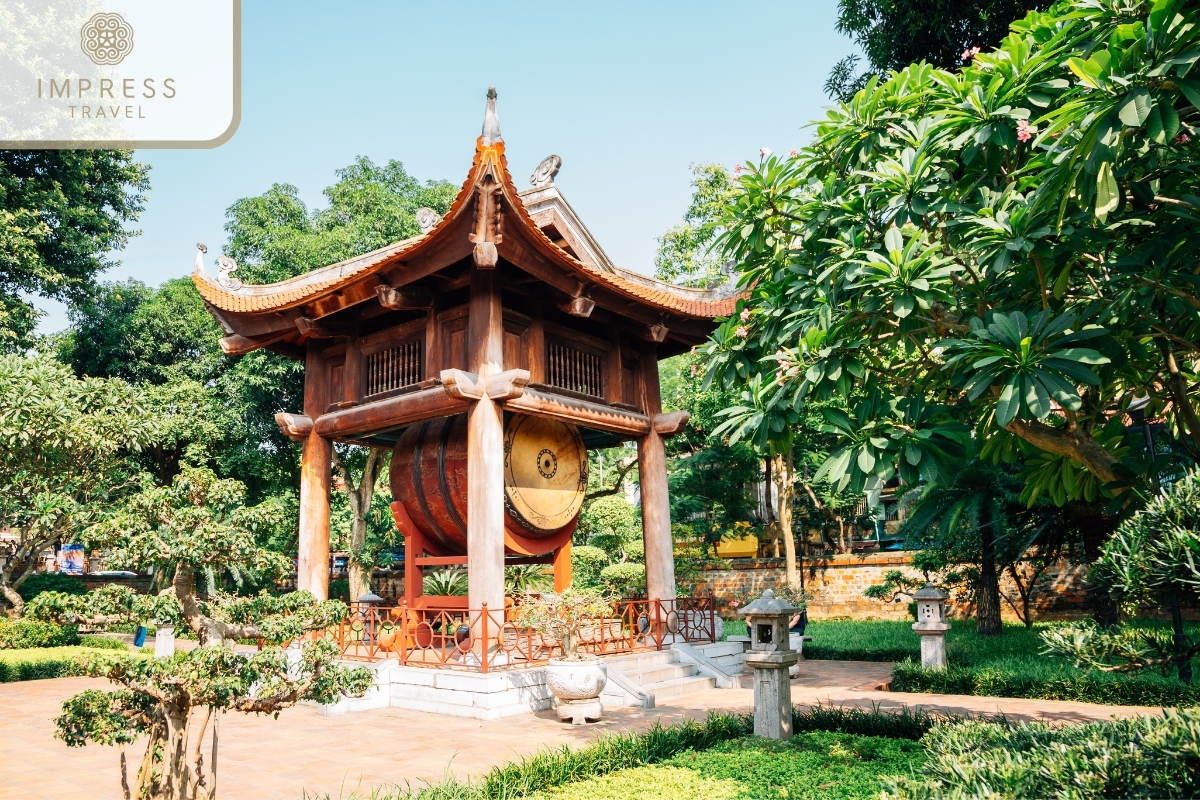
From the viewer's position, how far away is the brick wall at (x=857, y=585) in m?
21.2

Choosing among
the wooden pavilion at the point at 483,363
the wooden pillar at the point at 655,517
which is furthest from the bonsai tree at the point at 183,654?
the wooden pillar at the point at 655,517

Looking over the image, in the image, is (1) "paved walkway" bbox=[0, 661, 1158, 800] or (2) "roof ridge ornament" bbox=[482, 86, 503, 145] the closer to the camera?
(1) "paved walkway" bbox=[0, 661, 1158, 800]

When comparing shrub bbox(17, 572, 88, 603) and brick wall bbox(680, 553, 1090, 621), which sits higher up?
shrub bbox(17, 572, 88, 603)

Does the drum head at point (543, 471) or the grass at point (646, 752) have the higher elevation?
the drum head at point (543, 471)

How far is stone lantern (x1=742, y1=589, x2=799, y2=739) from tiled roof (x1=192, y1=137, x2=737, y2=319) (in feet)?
15.6

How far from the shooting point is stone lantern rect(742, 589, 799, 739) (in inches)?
318

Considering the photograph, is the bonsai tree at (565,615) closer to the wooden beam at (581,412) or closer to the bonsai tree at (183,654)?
the wooden beam at (581,412)

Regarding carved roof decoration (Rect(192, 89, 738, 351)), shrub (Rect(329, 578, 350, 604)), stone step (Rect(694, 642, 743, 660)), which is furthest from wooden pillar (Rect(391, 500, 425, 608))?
shrub (Rect(329, 578, 350, 604))

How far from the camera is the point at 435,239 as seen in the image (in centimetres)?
1037

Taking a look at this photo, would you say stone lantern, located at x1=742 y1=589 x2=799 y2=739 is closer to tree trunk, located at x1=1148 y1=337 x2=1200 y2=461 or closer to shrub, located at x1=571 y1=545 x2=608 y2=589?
tree trunk, located at x1=1148 y1=337 x2=1200 y2=461

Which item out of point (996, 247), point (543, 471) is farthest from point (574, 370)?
point (996, 247)

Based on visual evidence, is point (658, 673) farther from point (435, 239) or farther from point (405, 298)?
point (435, 239)

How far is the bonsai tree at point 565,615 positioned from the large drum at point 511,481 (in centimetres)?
165

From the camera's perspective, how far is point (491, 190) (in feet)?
31.9
